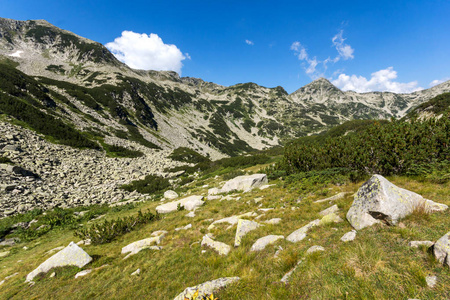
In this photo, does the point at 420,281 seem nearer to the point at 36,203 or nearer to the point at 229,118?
the point at 36,203

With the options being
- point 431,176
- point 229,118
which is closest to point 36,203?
point 431,176

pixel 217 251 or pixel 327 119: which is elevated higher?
pixel 327 119

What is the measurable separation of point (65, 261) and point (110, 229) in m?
2.86

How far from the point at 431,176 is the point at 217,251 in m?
8.67

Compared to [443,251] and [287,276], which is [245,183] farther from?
[443,251]

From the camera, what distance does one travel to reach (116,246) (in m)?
8.77

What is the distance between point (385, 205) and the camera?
461 centimetres

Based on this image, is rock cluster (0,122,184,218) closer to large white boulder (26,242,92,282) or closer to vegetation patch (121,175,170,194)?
vegetation patch (121,175,170,194)

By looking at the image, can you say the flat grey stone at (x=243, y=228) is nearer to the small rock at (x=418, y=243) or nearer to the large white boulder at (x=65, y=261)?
the small rock at (x=418, y=243)

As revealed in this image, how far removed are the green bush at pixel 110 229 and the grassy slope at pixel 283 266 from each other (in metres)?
0.55

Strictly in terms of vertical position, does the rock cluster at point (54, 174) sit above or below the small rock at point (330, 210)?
above

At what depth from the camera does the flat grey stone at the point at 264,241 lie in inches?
217

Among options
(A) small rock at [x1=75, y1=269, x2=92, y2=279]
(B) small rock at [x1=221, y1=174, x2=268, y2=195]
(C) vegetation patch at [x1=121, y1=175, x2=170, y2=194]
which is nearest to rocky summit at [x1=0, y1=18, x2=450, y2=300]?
(A) small rock at [x1=75, y1=269, x2=92, y2=279]

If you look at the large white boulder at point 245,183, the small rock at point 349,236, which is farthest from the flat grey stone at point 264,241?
the large white boulder at point 245,183
